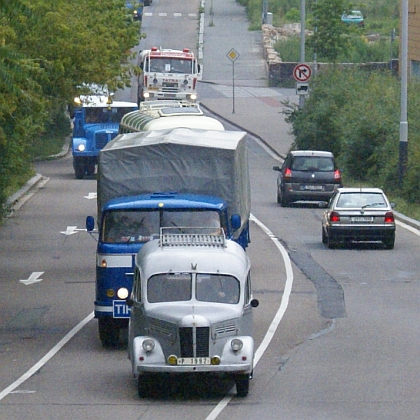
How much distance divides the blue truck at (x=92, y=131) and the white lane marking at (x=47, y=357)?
2471cm

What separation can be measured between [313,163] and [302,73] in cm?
1512

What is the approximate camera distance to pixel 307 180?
3703 cm

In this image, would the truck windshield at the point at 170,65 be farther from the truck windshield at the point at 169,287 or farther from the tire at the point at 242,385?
the tire at the point at 242,385

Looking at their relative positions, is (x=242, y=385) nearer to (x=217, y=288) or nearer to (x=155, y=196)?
(x=217, y=288)

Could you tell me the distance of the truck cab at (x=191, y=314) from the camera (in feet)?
43.5

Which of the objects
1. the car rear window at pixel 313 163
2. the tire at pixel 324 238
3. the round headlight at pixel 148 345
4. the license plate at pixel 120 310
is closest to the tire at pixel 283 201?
the car rear window at pixel 313 163

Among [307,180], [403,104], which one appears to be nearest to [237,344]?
[307,180]

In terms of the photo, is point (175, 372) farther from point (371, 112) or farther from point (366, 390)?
point (371, 112)

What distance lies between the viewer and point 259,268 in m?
25.4

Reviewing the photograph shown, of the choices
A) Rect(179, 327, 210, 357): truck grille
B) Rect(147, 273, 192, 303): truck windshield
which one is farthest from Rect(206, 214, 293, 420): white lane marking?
Rect(147, 273, 192, 303): truck windshield

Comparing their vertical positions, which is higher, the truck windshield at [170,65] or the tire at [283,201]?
the truck windshield at [170,65]

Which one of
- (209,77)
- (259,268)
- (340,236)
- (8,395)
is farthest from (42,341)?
(209,77)

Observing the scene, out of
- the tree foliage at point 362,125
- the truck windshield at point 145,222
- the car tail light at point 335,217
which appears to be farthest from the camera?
the tree foliage at point 362,125

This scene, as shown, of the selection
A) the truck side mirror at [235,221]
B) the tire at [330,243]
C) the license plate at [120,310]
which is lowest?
Result: the tire at [330,243]
